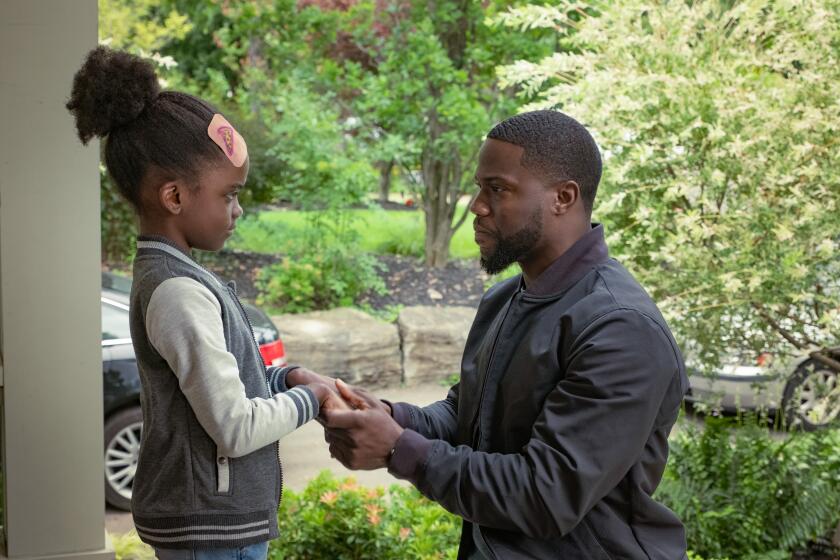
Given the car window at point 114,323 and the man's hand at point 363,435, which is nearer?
the man's hand at point 363,435

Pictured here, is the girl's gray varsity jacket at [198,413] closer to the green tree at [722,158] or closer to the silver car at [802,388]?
the green tree at [722,158]

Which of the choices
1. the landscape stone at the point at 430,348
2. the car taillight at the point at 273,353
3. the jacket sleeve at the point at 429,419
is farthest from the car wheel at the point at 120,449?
the jacket sleeve at the point at 429,419

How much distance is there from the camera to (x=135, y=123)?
2189mm

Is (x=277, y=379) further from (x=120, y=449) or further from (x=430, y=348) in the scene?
(x=430, y=348)

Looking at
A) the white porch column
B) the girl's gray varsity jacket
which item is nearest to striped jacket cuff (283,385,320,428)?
the girl's gray varsity jacket

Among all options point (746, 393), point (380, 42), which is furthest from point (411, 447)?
point (380, 42)

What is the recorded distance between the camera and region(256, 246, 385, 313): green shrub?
10164 millimetres

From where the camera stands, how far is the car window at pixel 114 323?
595cm

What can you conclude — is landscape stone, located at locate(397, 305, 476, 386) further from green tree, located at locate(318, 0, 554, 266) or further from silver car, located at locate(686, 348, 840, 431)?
silver car, located at locate(686, 348, 840, 431)

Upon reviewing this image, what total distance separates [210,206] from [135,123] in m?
0.25

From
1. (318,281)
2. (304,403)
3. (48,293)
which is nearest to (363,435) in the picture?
(304,403)

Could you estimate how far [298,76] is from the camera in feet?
35.6

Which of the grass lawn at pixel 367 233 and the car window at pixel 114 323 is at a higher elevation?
the car window at pixel 114 323

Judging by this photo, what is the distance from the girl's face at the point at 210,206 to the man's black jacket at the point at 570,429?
659 millimetres
